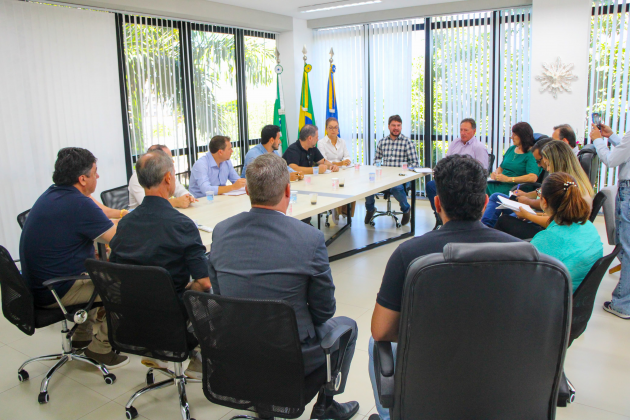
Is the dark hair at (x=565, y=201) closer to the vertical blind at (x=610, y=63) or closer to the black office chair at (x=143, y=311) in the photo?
the black office chair at (x=143, y=311)

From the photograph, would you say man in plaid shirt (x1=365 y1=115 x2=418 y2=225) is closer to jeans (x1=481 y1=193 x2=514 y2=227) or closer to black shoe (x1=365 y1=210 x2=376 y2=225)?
black shoe (x1=365 y1=210 x2=376 y2=225)

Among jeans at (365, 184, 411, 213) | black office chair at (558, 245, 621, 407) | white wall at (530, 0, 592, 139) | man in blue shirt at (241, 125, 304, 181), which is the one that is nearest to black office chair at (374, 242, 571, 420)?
black office chair at (558, 245, 621, 407)

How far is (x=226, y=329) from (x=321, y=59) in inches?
281

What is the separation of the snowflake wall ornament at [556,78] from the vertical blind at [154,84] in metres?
4.78

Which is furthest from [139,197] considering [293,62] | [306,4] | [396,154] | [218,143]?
[293,62]

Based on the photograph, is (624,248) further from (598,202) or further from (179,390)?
(179,390)

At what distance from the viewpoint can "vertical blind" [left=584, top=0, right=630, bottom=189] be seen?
608cm

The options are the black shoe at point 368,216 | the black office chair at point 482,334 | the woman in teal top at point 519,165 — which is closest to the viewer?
the black office chair at point 482,334

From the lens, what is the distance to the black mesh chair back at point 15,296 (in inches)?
100

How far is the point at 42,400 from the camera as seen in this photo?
8.94 ft

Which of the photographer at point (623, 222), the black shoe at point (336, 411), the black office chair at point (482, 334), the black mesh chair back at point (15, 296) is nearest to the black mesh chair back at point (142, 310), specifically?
A: the black mesh chair back at point (15, 296)

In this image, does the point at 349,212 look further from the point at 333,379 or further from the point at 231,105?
the point at 333,379

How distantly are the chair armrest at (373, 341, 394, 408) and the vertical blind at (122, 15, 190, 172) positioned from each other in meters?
5.03

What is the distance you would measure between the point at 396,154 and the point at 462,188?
4.97 metres
